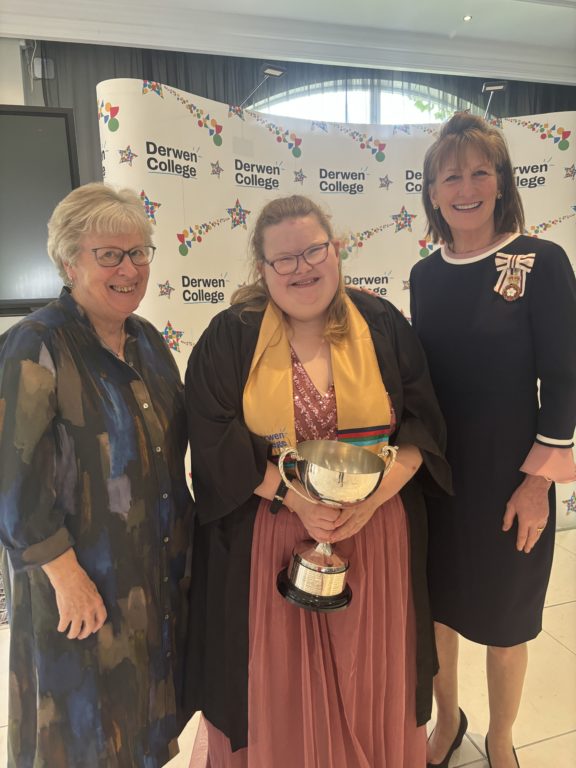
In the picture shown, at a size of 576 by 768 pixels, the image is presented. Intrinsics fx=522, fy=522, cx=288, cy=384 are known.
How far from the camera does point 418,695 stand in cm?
143

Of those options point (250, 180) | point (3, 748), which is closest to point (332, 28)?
point (250, 180)

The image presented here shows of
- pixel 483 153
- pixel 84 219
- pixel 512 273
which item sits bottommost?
pixel 512 273

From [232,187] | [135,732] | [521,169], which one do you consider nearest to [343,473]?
[135,732]

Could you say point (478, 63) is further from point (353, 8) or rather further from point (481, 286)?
point (481, 286)

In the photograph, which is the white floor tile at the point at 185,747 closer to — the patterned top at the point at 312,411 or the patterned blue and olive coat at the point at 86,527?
the patterned blue and olive coat at the point at 86,527

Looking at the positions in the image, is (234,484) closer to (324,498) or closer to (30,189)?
(324,498)

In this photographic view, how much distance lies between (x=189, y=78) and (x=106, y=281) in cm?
374

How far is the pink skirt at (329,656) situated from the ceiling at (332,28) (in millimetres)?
3845

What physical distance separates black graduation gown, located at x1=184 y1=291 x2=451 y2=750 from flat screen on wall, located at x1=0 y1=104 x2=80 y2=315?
2895 mm

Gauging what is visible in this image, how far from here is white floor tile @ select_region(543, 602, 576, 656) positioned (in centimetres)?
251

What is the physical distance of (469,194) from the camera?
4.85 ft

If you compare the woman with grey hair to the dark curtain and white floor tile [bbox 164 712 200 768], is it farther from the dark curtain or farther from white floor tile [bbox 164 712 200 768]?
the dark curtain

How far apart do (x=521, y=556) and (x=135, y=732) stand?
1.14 m

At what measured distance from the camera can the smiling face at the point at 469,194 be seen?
1.47 metres
